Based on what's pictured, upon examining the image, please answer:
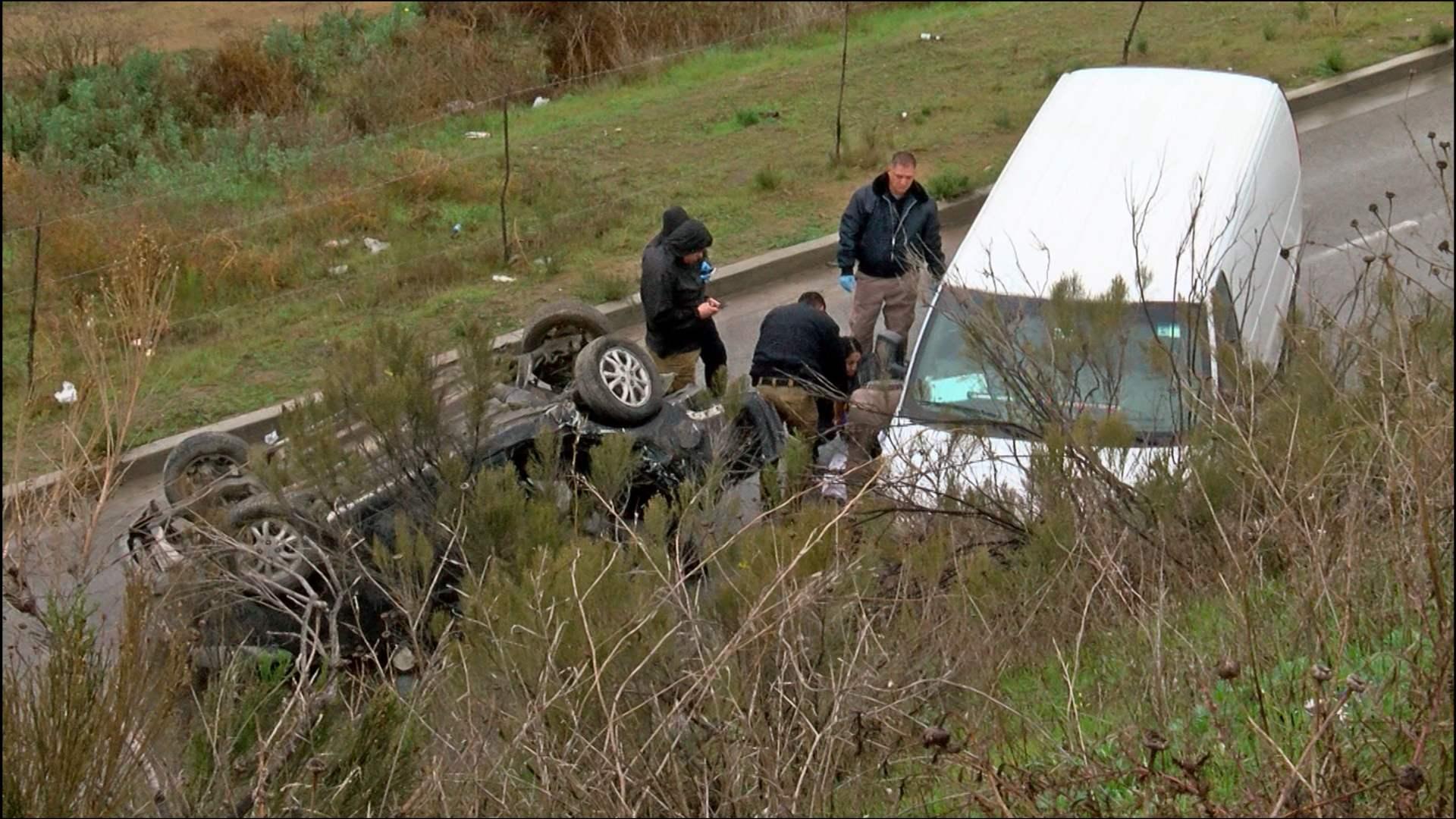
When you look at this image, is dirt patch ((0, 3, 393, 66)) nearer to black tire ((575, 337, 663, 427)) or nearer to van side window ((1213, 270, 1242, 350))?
black tire ((575, 337, 663, 427))

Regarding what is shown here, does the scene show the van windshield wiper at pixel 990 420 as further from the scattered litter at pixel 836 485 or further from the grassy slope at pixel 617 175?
the grassy slope at pixel 617 175

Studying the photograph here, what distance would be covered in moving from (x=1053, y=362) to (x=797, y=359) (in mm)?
2081

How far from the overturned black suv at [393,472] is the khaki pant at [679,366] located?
63 cm

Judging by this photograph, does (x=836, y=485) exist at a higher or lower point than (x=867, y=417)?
higher

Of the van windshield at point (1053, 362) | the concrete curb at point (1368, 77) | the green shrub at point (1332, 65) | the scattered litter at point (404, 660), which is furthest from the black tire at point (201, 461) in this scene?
the green shrub at point (1332, 65)

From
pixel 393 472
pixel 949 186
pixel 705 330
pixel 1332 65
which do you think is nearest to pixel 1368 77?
pixel 1332 65

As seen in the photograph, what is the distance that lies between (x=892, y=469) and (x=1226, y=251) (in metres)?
2.08

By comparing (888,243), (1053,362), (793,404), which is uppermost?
(1053,362)

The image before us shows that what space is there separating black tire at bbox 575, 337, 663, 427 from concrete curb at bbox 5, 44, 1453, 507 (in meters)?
0.63

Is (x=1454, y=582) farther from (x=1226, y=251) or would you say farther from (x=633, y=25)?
(x=633, y=25)

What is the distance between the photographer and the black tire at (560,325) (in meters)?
9.03

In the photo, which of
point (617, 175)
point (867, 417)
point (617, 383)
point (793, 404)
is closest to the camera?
point (617, 383)

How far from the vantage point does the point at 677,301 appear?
942 centimetres

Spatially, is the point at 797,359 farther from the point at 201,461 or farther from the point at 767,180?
the point at 767,180
